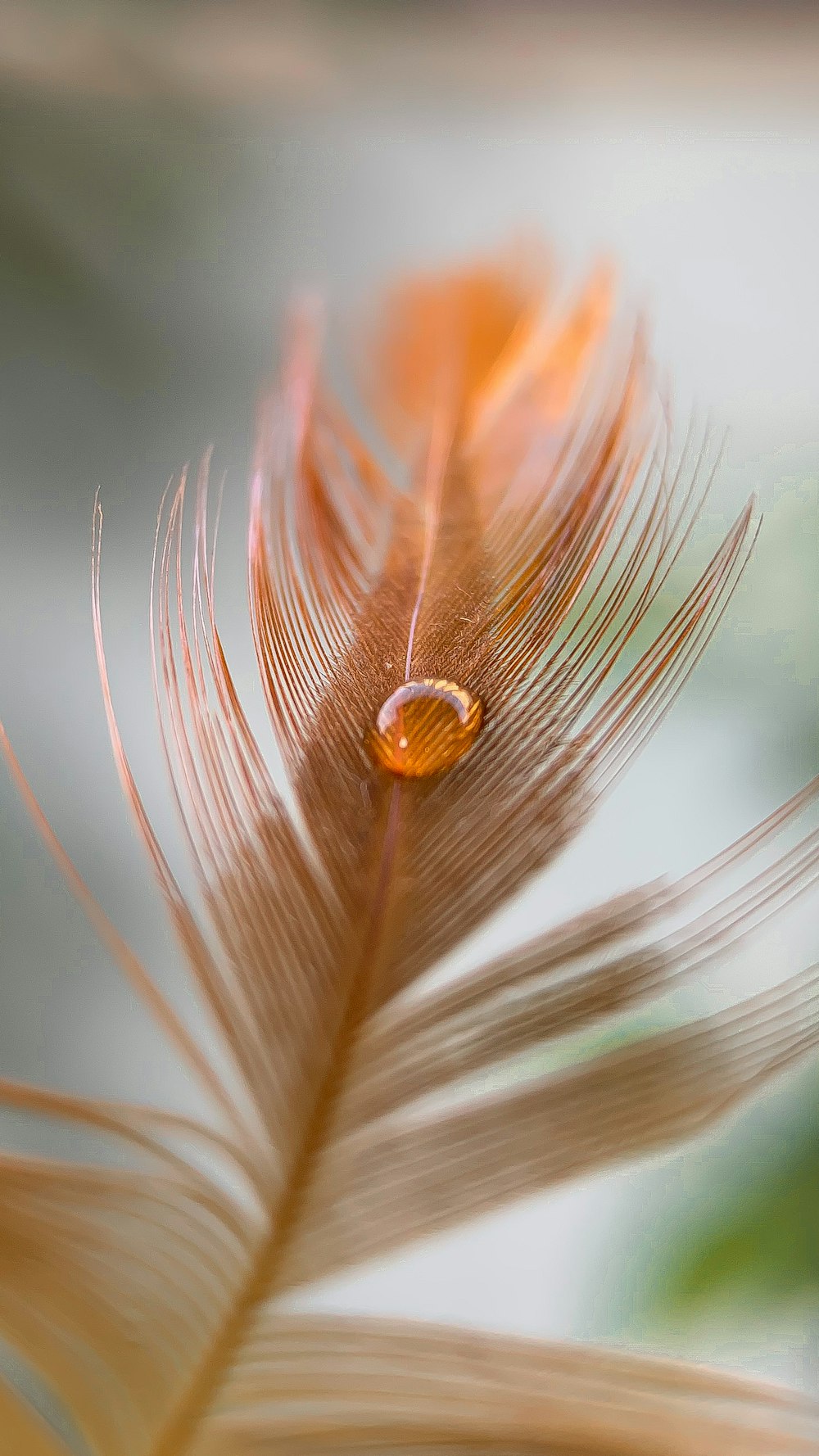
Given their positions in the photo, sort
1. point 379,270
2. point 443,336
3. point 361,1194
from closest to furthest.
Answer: point 361,1194
point 443,336
point 379,270

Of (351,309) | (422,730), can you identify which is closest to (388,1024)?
(422,730)

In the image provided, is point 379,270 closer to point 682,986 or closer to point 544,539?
point 544,539

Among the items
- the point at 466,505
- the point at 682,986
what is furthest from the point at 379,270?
the point at 682,986
